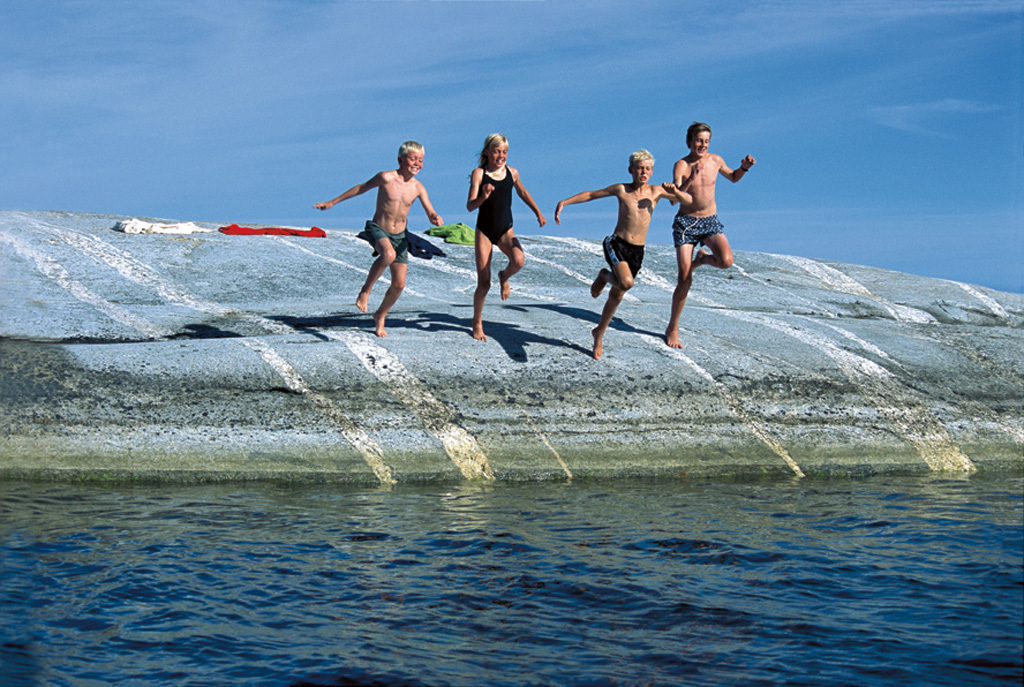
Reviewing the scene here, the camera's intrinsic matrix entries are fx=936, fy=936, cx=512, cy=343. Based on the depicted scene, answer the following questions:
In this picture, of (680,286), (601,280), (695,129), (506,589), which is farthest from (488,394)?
(506,589)

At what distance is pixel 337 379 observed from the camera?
7801 mm

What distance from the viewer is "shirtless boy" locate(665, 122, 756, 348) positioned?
848 centimetres

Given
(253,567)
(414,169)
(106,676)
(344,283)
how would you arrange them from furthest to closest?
(344,283) < (414,169) < (253,567) < (106,676)

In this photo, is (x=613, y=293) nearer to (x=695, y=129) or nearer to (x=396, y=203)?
(x=695, y=129)

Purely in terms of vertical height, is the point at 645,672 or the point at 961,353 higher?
the point at 961,353

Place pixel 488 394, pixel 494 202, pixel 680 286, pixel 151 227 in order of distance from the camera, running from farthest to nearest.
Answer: pixel 151 227
pixel 680 286
pixel 494 202
pixel 488 394

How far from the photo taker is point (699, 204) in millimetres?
8547

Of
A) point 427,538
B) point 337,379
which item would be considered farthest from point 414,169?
point 427,538

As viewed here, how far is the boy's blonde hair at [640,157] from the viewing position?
26.2 feet

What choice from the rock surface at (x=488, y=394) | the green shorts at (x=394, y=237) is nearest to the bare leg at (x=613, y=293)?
the rock surface at (x=488, y=394)

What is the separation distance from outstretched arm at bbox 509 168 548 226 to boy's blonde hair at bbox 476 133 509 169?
29cm

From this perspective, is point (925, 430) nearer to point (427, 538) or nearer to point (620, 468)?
point (620, 468)

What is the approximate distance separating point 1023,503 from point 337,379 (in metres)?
5.19

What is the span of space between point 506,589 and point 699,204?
5084mm
